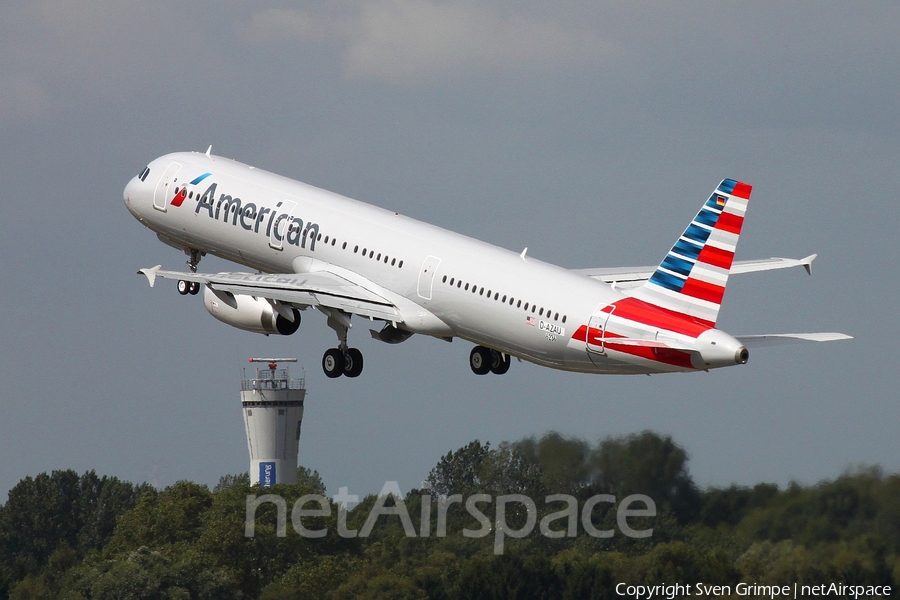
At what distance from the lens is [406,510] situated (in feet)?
304

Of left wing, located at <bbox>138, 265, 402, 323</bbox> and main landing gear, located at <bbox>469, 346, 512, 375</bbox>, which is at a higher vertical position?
left wing, located at <bbox>138, 265, 402, 323</bbox>

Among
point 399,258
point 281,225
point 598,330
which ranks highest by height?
point 281,225

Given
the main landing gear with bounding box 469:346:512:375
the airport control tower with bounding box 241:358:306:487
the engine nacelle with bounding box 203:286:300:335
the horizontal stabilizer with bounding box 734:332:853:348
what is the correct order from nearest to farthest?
the horizontal stabilizer with bounding box 734:332:853:348, the engine nacelle with bounding box 203:286:300:335, the main landing gear with bounding box 469:346:512:375, the airport control tower with bounding box 241:358:306:487

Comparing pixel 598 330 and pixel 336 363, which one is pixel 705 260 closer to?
pixel 598 330

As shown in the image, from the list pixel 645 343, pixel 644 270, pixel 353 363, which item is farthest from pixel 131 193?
pixel 645 343

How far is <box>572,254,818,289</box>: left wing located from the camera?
68.4m

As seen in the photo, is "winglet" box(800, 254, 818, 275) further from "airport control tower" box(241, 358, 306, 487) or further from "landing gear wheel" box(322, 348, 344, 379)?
"airport control tower" box(241, 358, 306, 487)

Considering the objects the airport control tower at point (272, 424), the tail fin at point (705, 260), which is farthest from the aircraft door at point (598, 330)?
the airport control tower at point (272, 424)

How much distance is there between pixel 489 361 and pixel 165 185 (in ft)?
48.7

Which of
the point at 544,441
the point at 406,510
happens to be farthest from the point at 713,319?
the point at 406,510

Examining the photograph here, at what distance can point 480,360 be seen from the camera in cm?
6800

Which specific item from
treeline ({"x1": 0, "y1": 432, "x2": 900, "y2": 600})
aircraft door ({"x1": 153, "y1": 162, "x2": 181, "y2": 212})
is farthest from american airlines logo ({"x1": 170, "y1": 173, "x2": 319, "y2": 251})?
treeline ({"x1": 0, "y1": 432, "x2": 900, "y2": 600})

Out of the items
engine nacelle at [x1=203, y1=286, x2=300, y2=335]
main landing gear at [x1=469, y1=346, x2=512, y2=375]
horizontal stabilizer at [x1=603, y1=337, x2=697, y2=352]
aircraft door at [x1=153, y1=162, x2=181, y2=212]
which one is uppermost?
aircraft door at [x1=153, y1=162, x2=181, y2=212]

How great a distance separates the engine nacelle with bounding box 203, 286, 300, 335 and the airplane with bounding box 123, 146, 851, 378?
50mm
